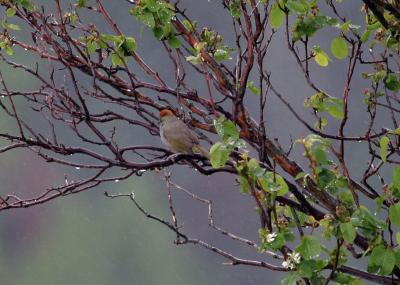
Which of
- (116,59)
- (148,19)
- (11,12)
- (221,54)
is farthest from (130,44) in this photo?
(11,12)

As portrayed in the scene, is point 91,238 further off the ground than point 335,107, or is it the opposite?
point 91,238

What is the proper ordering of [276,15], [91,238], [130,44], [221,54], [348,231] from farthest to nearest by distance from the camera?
1. [91,238]
2. [130,44]
3. [221,54]
4. [276,15]
5. [348,231]

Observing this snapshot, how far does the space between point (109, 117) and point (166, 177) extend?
15.3 inches

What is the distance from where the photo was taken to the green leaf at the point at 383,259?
2984 mm

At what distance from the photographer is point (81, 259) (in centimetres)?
2878

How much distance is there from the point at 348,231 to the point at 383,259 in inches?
8.3

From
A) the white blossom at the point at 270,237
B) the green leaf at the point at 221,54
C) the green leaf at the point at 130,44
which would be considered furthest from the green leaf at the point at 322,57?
the white blossom at the point at 270,237

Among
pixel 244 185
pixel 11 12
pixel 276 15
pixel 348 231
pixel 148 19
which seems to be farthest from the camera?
pixel 11 12

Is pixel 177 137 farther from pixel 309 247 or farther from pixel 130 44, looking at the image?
pixel 309 247

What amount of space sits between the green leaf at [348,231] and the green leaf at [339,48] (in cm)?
81

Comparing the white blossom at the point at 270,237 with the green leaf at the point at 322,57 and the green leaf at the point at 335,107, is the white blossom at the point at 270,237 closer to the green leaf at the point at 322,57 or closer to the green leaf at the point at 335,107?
the green leaf at the point at 335,107

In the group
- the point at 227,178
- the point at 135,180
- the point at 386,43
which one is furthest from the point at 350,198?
the point at 135,180

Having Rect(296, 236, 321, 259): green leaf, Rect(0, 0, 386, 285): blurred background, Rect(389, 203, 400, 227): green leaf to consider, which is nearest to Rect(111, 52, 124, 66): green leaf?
Rect(296, 236, 321, 259): green leaf

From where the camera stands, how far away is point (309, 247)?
298 cm
